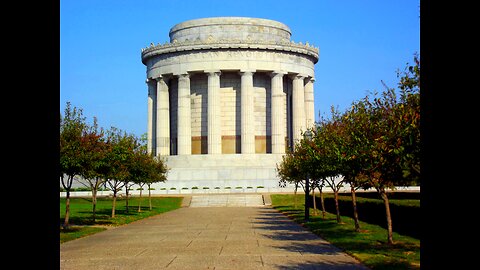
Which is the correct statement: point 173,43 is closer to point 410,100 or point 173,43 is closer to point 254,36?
point 254,36

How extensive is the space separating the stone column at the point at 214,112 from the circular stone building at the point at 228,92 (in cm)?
16

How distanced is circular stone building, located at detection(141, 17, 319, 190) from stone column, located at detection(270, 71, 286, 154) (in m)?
0.16

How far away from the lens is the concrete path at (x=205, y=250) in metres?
18.6

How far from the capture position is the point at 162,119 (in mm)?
101062

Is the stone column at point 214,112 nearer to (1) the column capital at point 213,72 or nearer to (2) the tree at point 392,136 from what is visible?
(1) the column capital at point 213,72

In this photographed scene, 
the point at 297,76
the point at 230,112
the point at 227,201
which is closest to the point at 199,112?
the point at 230,112

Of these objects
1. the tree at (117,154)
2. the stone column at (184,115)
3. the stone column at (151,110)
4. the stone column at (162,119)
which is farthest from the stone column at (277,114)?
the tree at (117,154)

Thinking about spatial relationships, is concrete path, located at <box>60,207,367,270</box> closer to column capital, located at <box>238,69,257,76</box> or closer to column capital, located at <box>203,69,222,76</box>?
column capital, located at <box>238,69,257,76</box>

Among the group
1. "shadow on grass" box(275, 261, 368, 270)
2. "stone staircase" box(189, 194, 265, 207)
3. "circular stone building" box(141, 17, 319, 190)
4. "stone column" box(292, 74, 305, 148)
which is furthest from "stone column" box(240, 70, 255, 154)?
"shadow on grass" box(275, 261, 368, 270)

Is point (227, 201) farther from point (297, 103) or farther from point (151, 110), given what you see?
point (151, 110)

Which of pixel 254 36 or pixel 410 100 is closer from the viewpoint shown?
pixel 410 100
